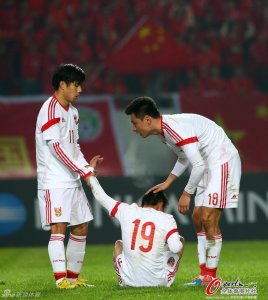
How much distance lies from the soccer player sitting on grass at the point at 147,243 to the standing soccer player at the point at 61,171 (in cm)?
44

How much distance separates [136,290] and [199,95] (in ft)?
24.2

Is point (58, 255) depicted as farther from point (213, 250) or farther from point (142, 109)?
point (142, 109)

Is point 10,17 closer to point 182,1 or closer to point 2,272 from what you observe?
point 182,1

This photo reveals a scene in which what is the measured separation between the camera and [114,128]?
1528cm


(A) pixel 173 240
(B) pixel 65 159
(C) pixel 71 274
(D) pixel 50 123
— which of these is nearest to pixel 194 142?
(A) pixel 173 240

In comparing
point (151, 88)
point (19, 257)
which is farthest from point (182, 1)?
point (19, 257)

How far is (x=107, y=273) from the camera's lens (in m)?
10.7

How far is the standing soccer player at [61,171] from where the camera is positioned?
884cm

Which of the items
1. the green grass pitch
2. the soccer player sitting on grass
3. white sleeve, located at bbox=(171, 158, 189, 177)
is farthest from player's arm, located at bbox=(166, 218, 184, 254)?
white sleeve, located at bbox=(171, 158, 189, 177)

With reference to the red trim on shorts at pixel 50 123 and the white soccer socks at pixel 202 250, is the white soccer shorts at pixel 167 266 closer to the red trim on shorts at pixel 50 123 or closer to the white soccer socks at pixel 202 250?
the white soccer socks at pixel 202 250

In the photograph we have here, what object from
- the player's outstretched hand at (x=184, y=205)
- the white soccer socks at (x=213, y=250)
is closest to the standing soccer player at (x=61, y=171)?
the player's outstretched hand at (x=184, y=205)

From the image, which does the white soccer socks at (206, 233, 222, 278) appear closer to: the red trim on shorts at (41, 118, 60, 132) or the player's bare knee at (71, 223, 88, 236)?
the player's bare knee at (71, 223, 88, 236)

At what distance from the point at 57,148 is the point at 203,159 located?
132 cm

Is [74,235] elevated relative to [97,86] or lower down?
lower down
